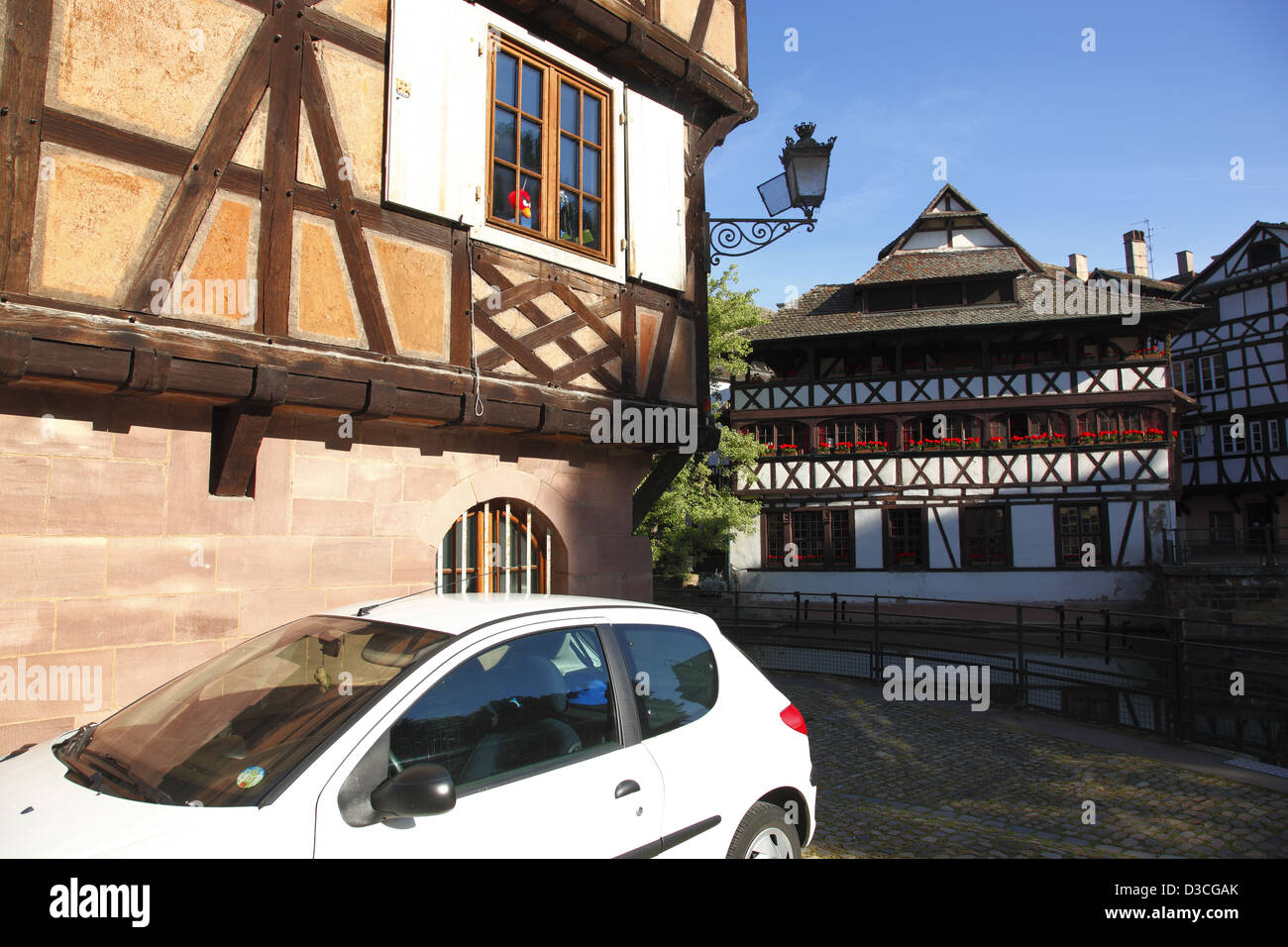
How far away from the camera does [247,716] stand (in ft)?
9.52

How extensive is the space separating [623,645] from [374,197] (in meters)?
4.23

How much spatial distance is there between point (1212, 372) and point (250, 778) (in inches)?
1517

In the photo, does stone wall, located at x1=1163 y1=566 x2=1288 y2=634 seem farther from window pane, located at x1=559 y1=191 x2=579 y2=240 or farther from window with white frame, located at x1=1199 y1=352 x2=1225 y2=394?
window pane, located at x1=559 y1=191 x2=579 y2=240

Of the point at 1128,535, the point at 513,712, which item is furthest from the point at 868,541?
the point at 513,712

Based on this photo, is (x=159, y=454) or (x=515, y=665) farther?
(x=159, y=454)

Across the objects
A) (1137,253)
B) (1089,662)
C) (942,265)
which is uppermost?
(1137,253)

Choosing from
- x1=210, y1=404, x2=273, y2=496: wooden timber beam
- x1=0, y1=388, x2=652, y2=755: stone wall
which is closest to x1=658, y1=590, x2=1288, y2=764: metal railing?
x1=0, y1=388, x2=652, y2=755: stone wall

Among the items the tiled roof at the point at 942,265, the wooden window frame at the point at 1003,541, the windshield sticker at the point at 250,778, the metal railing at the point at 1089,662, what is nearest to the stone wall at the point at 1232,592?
the metal railing at the point at 1089,662

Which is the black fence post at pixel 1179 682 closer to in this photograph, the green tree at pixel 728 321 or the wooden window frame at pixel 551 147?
the wooden window frame at pixel 551 147

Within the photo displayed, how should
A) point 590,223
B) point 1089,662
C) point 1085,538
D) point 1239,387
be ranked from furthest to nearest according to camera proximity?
1. point 1239,387
2. point 1085,538
3. point 1089,662
4. point 590,223

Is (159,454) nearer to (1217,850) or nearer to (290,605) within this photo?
(290,605)

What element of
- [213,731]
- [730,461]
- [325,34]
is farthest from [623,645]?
[730,461]
